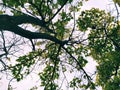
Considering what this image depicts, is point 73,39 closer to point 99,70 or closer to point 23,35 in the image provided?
point 99,70

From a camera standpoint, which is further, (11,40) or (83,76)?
(83,76)

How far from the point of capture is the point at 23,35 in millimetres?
8828

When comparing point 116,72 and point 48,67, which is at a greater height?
point 48,67

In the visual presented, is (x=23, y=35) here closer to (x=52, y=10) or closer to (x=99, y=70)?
(x=52, y=10)

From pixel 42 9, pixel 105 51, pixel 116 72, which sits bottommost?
pixel 116 72

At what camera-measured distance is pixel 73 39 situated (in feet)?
36.6

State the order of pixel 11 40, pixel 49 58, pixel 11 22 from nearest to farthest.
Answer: pixel 11 22 → pixel 11 40 → pixel 49 58

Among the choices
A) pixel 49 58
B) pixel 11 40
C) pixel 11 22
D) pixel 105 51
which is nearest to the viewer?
pixel 11 22

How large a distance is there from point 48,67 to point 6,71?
248cm

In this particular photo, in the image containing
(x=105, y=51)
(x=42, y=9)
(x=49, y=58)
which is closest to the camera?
(x=42, y=9)

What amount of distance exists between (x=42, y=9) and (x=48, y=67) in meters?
2.43

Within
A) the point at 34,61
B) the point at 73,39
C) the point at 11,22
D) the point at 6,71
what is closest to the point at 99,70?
the point at 73,39

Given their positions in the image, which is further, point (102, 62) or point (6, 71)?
point (102, 62)

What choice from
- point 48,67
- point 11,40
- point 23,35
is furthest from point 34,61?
point 23,35
